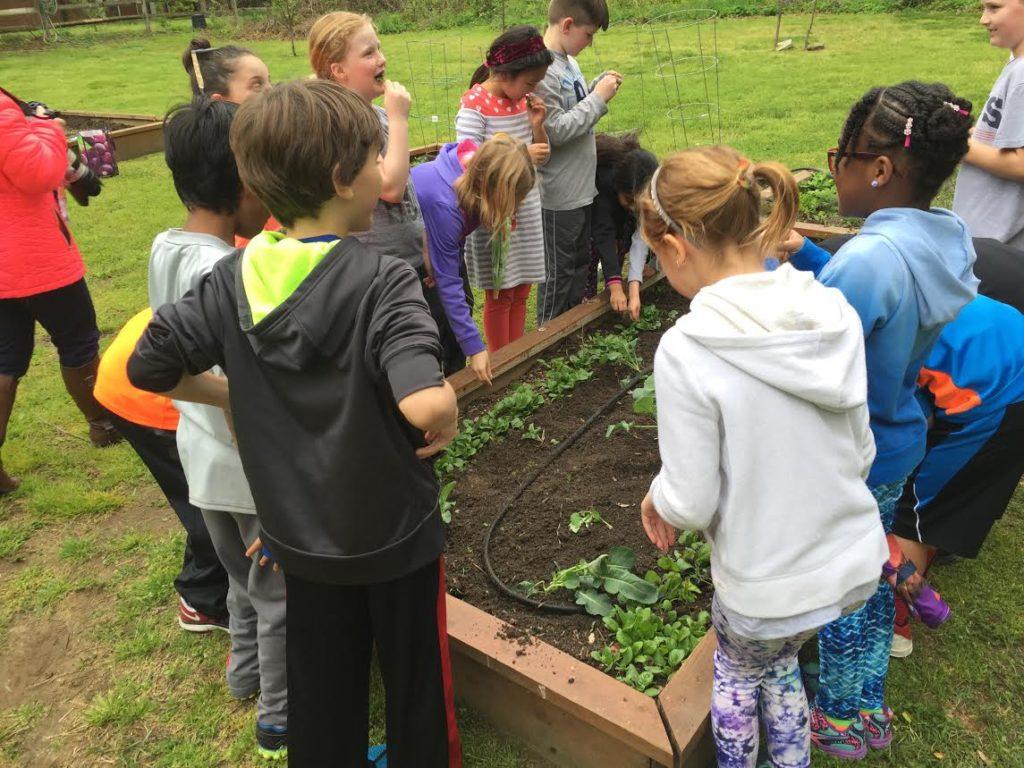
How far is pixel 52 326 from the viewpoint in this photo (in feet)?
11.8

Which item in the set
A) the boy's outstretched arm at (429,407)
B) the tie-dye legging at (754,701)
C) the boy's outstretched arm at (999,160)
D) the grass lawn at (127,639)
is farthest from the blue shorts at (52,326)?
the boy's outstretched arm at (999,160)

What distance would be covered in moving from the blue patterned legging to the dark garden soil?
1.52 feet

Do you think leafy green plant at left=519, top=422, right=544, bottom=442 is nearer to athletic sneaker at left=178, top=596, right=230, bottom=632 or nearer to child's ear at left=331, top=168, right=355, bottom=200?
athletic sneaker at left=178, top=596, right=230, bottom=632

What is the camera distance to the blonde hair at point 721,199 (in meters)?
1.55

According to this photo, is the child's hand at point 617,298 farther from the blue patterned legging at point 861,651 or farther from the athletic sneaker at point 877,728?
the athletic sneaker at point 877,728

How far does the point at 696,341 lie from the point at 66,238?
324 centimetres

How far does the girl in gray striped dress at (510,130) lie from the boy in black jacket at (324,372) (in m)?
1.97

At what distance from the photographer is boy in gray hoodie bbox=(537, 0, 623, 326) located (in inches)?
153

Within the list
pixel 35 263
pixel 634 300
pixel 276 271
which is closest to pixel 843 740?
pixel 276 271

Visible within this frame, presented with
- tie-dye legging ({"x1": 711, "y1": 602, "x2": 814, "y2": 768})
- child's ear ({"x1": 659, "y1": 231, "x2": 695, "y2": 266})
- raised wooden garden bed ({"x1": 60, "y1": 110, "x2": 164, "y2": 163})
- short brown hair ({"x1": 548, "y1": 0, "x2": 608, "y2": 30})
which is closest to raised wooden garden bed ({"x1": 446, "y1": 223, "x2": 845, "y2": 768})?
tie-dye legging ({"x1": 711, "y1": 602, "x2": 814, "y2": 768})

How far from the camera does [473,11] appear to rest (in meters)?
20.0

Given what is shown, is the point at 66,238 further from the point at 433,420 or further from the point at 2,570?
the point at 433,420

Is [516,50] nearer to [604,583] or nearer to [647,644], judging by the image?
[604,583]

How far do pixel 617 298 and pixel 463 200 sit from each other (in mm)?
1452
